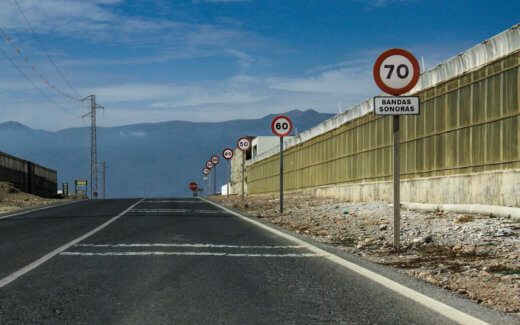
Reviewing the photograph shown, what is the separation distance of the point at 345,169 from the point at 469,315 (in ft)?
53.1

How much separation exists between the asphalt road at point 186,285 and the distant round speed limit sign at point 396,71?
297 cm

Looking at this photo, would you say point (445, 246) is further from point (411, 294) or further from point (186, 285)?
point (186, 285)

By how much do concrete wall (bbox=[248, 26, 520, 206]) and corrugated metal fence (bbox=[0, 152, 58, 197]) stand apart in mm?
29445

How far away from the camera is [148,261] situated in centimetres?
768

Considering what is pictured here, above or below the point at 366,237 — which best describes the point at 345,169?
above

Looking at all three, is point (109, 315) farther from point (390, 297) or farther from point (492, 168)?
point (492, 168)

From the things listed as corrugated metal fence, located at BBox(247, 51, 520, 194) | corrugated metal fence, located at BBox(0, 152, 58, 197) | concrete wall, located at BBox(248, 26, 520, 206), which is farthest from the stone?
corrugated metal fence, located at BBox(0, 152, 58, 197)

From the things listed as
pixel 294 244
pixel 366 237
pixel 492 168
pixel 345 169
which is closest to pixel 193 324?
pixel 294 244

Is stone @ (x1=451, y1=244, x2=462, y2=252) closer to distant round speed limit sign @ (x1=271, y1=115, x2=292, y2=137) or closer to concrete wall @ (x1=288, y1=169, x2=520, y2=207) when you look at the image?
concrete wall @ (x1=288, y1=169, x2=520, y2=207)

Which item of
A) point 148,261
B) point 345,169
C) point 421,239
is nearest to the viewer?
point 148,261

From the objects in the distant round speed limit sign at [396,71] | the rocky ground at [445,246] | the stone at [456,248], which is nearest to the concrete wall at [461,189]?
the rocky ground at [445,246]

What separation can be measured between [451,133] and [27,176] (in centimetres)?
4301

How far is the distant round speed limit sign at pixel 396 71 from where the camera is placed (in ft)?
29.6

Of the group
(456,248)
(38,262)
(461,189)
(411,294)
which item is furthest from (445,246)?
(38,262)
